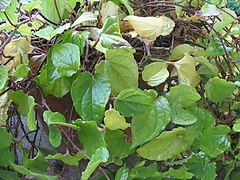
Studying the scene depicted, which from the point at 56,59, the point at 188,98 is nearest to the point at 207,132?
the point at 188,98

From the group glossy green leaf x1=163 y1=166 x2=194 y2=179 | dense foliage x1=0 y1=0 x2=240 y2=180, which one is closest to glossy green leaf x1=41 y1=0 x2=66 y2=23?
dense foliage x1=0 y1=0 x2=240 y2=180

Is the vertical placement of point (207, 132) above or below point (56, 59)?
below

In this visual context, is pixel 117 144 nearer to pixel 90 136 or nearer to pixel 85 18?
pixel 90 136

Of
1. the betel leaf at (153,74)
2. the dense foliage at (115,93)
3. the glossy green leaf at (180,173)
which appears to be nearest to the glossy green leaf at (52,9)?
the dense foliage at (115,93)

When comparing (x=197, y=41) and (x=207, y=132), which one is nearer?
(x=207, y=132)

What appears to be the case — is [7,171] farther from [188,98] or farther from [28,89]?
[188,98]

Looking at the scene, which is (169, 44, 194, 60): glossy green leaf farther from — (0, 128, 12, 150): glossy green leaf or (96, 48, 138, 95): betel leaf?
(0, 128, 12, 150): glossy green leaf
